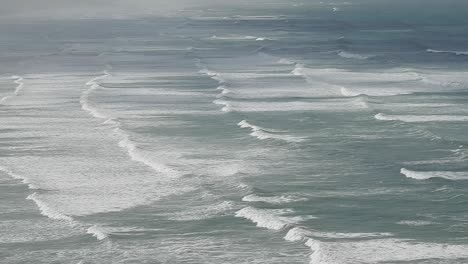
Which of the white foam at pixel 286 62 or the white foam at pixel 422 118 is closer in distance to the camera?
the white foam at pixel 422 118

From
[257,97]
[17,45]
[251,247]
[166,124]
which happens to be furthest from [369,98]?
[17,45]

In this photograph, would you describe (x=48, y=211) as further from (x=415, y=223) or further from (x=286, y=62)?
(x=286, y=62)

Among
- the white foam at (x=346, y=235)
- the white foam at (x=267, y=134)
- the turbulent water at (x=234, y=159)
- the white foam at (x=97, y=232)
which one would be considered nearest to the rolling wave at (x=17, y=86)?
the turbulent water at (x=234, y=159)

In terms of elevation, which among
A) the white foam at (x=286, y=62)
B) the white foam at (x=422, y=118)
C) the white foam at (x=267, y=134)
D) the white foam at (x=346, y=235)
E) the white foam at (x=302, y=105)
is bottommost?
the white foam at (x=286, y=62)

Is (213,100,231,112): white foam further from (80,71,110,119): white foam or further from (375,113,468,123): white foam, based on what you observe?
(375,113,468,123): white foam

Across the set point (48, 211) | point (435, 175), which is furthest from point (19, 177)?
point (435, 175)

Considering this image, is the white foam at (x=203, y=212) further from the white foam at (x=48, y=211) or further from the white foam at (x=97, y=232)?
the white foam at (x=48, y=211)

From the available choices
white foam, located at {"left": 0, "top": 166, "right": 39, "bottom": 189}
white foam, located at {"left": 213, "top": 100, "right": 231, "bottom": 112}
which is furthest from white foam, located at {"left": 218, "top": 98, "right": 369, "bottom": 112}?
white foam, located at {"left": 0, "top": 166, "right": 39, "bottom": 189}
